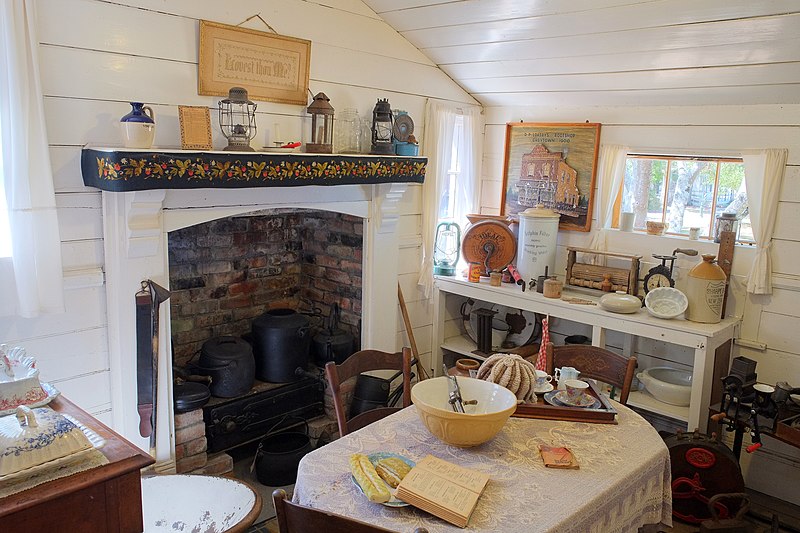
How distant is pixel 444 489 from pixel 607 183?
2.27 m

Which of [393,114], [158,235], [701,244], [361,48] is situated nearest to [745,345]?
[701,244]

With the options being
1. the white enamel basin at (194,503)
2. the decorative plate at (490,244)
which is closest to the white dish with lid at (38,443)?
the white enamel basin at (194,503)

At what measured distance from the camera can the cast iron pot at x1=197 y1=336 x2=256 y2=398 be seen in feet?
9.85

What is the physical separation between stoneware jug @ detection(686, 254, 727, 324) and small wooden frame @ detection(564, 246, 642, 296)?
12.6 inches

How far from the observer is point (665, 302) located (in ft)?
9.91

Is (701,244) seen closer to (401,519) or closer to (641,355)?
(641,355)

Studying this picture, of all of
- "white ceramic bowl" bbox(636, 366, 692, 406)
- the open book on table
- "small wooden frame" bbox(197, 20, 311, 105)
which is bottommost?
"white ceramic bowl" bbox(636, 366, 692, 406)

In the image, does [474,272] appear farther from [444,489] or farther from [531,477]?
[444,489]

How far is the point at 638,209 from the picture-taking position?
11.1 feet

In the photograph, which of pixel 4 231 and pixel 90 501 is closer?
pixel 90 501

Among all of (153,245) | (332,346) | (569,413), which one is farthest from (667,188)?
(153,245)

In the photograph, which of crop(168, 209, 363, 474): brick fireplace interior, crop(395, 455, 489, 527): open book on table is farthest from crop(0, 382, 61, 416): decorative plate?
crop(168, 209, 363, 474): brick fireplace interior

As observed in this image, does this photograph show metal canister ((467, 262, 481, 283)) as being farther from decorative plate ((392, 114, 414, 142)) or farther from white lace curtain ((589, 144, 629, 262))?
decorative plate ((392, 114, 414, 142))

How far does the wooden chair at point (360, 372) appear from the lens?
221cm
